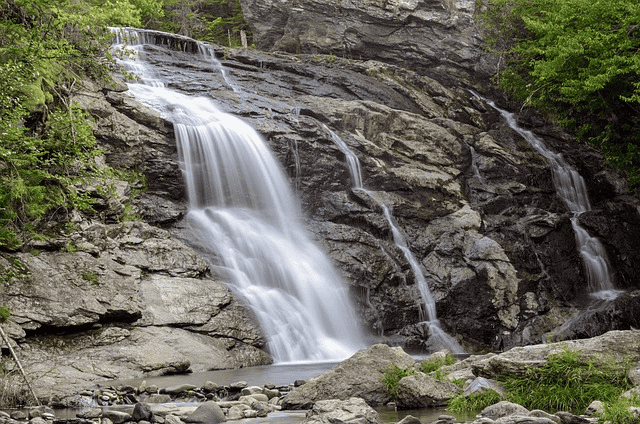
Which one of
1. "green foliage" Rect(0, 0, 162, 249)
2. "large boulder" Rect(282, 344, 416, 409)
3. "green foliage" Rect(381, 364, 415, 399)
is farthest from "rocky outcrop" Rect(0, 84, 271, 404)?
"green foliage" Rect(381, 364, 415, 399)

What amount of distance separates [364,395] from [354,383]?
0.23 meters

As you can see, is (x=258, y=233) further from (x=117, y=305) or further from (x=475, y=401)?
(x=475, y=401)

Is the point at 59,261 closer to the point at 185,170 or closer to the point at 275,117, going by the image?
the point at 185,170

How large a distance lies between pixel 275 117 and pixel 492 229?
8.85 m

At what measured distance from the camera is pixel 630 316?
59.5 ft

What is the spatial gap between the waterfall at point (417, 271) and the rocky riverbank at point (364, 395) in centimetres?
903

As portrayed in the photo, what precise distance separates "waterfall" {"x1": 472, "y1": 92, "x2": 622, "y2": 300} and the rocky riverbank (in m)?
14.0

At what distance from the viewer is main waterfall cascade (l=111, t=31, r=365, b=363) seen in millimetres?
15867

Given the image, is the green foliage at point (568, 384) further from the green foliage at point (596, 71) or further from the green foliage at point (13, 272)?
the green foliage at point (596, 71)

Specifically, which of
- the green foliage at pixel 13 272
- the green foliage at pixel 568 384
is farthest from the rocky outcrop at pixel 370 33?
the green foliage at pixel 568 384

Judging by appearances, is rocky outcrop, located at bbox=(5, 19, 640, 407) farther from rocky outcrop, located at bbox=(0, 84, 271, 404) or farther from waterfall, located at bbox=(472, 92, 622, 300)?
waterfall, located at bbox=(472, 92, 622, 300)

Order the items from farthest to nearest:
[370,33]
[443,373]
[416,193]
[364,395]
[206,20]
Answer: [206,20] → [370,33] → [416,193] → [443,373] → [364,395]

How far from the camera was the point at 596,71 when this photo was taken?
19594 millimetres

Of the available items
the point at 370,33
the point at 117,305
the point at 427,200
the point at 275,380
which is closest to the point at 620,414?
the point at 275,380
